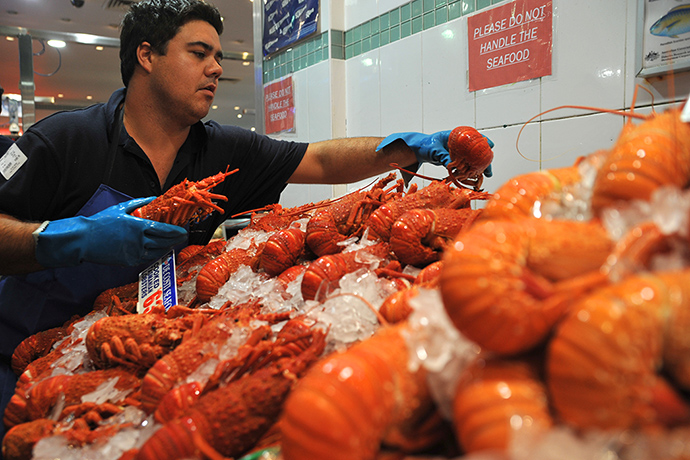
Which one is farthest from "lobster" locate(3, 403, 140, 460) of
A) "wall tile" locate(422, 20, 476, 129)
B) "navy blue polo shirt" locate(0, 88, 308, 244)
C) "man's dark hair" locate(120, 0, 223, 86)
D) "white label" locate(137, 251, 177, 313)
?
"wall tile" locate(422, 20, 476, 129)

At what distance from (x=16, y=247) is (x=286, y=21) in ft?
12.6

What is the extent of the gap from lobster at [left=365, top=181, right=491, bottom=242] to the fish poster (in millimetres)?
1146

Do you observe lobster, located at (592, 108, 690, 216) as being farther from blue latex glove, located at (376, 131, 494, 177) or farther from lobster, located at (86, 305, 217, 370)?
blue latex glove, located at (376, 131, 494, 177)

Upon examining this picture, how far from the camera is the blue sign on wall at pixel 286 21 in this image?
4.31 meters

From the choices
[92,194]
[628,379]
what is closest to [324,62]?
[92,194]

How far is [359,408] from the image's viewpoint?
626 millimetres

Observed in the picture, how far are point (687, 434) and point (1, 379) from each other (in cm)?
234

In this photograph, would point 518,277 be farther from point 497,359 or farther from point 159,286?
point 159,286

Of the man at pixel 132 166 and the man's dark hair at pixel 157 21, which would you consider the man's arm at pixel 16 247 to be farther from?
the man's dark hair at pixel 157 21

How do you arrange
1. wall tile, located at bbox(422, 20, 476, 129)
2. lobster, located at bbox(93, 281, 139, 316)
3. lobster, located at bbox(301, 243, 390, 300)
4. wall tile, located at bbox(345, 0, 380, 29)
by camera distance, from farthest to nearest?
1. wall tile, located at bbox(345, 0, 380, 29)
2. wall tile, located at bbox(422, 20, 476, 129)
3. lobster, located at bbox(93, 281, 139, 316)
4. lobster, located at bbox(301, 243, 390, 300)

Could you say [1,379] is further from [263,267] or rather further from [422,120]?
[422,120]

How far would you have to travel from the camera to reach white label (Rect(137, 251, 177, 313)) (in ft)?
5.41

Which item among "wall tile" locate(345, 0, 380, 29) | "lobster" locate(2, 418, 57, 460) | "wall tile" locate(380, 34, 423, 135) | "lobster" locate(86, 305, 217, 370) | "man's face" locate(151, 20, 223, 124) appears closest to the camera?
"lobster" locate(2, 418, 57, 460)

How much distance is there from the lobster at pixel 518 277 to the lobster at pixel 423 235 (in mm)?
868
